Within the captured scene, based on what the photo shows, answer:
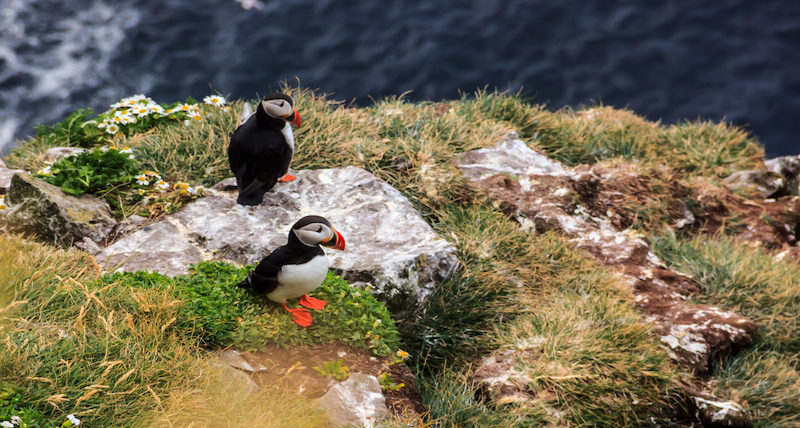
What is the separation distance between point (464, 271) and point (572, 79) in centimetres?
1014

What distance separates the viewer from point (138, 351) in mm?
3283

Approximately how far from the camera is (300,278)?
3.69 metres

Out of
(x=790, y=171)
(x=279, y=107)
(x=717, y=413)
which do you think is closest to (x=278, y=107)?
(x=279, y=107)

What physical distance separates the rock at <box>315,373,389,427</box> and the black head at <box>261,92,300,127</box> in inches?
78.7

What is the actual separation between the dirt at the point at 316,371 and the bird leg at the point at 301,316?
142 millimetres

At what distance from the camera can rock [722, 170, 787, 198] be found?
775cm

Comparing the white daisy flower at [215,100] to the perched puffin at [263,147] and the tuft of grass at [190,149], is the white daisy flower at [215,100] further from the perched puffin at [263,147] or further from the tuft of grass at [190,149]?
the perched puffin at [263,147]

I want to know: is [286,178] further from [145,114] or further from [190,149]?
[145,114]

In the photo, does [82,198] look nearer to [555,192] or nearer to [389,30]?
[555,192]

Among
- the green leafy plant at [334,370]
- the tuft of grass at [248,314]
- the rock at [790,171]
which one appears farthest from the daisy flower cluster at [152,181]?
the rock at [790,171]

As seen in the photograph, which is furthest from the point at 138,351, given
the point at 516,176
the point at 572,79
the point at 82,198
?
the point at 572,79

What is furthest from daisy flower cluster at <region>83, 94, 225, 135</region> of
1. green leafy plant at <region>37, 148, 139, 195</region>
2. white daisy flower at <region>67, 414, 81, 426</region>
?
white daisy flower at <region>67, 414, 81, 426</region>

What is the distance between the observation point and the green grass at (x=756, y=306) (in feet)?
16.5

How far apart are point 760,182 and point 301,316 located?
633 cm
